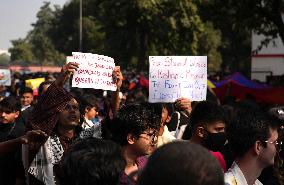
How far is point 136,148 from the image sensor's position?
11.6 feet

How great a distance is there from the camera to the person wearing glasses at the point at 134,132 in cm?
354

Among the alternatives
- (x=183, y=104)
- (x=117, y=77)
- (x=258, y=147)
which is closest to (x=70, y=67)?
(x=117, y=77)

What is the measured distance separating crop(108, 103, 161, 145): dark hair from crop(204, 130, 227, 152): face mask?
687mm

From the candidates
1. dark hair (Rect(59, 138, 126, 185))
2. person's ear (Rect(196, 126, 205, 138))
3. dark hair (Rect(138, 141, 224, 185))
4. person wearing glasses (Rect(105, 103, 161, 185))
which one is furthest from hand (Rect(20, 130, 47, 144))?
dark hair (Rect(138, 141, 224, 185))

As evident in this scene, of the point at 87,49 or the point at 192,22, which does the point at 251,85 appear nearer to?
the point at 192,22

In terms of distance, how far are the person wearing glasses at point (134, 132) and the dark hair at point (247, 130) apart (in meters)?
0.51

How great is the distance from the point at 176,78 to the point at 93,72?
1.20 metres

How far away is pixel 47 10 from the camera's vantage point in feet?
434

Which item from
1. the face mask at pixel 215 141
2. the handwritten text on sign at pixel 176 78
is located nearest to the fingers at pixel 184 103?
the handwritten text on sign at pixel 176 78

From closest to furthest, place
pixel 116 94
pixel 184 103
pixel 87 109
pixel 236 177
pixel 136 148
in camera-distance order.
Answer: pixel 236 177 → pixel 136 148 → pixel 116 94 → pixel 184 103 → pixel 87 109

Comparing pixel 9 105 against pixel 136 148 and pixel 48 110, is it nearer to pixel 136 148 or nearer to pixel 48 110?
pixel 48 110

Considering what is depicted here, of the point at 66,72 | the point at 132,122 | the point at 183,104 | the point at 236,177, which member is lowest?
the point at 236,177

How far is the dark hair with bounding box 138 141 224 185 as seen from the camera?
1873 mm

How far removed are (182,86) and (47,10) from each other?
12960 cm
